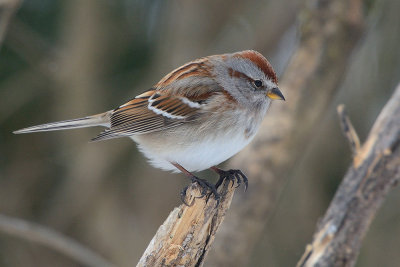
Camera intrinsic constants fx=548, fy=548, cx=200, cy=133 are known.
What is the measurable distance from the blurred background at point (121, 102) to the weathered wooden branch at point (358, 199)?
1.85 m

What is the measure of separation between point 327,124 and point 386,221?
1.13m

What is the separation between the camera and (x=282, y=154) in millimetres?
4500

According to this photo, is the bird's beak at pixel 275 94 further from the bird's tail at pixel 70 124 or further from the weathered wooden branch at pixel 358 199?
the bird's tail at pixel 70 124

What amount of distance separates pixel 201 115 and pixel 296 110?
146 cm

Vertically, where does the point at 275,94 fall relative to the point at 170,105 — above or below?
above

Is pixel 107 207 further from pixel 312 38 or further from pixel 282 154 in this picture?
pixel 312 38

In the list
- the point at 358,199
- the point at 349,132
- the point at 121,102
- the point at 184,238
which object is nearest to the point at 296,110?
the point at 349,132

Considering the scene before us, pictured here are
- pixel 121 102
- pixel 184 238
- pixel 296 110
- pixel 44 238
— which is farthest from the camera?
pixel 121 102

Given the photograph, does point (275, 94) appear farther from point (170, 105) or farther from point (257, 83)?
point (170, 105)

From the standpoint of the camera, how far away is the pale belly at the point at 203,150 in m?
3.28

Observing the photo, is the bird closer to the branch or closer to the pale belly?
the pale belly

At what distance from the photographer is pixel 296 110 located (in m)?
4.61

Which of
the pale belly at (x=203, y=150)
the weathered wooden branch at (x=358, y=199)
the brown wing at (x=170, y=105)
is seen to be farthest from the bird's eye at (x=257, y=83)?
the weathered wooden branch at (x=358, y=199)

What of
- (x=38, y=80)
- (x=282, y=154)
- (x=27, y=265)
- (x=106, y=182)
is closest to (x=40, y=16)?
(x=38, y=80)
